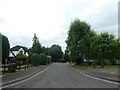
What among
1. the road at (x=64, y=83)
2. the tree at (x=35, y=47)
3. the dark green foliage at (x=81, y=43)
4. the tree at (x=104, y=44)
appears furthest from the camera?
the tree at (x=35, y=47)

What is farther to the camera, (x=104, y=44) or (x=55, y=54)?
(x=55, y=54)

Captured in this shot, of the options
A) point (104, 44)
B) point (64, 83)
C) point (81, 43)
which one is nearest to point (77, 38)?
point (81, 43)

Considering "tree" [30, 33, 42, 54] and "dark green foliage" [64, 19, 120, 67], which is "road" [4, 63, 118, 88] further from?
"tree" [30, 33, 42, 54]

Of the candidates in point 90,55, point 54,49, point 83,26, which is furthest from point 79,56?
point 54,49

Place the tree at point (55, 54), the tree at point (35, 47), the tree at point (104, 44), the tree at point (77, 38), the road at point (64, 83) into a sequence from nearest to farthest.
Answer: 1. the road at point (64, 83)
2. the tree at point (104, 44)
3. the tree at point (77, 38)
4. the tree at point (35, 47)
5. the tree at point (55, 54)

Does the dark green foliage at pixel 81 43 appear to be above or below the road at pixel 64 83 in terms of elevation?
above

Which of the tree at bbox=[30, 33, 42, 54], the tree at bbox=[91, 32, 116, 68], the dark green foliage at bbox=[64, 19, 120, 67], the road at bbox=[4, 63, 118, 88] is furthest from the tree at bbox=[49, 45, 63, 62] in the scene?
the road at bbox=[4, 63, 118, 88]

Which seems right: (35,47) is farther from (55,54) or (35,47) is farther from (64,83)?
(64,83)

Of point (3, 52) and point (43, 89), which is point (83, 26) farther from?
point (43, 89)

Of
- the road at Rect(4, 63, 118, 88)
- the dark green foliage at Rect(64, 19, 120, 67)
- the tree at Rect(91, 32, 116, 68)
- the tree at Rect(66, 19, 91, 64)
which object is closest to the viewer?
the road at Rect(4, 63, 118, 88)

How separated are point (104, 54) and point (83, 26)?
1447 cm

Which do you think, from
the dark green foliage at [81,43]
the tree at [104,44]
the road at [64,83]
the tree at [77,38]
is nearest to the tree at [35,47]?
the dark green foliage at [81,43]

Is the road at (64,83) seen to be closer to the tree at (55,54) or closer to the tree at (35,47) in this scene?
the tree at (35,47)

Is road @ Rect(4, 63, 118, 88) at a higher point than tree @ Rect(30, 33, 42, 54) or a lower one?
lower
